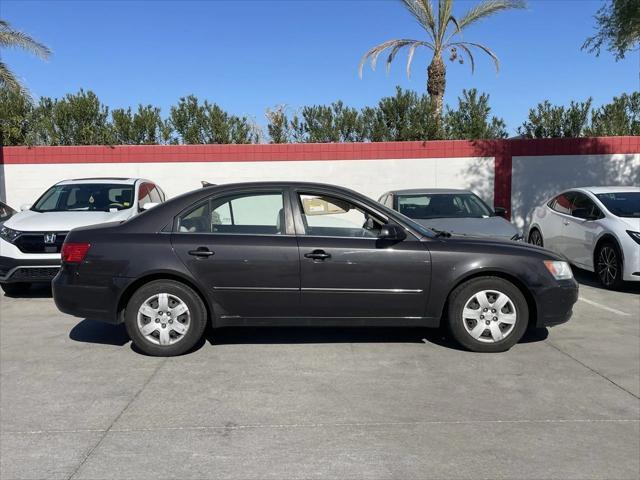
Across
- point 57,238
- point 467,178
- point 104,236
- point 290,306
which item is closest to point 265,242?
point 290,306

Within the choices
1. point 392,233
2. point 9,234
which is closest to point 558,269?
point 392,233

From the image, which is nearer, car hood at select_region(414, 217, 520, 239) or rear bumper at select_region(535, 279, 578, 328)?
rear bumper at select_region(535, 279, 578, 328)

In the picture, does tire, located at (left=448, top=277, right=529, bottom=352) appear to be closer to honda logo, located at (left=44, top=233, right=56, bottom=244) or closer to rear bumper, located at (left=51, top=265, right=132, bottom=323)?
rear bumper, located at (left=51, top=265, right=132, bottom=323)

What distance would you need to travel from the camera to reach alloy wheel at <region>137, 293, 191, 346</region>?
16.9ft

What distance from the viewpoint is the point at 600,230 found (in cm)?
828

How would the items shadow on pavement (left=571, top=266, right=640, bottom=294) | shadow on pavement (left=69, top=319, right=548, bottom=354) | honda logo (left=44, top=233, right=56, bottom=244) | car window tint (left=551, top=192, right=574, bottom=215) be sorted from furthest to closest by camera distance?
car window tint (left=551, top=192, right=574, bottom=215) < shadow on pavement (left=571, top=266, right=640, bottom=294) < honda logo (left=44, top=233, right=56, bottom=244) < shadow on pavement (left=69, top=319, right=548, bottom=354)

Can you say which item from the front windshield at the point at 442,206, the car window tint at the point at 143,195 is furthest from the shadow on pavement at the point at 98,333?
the front windshield at the point at 442,206

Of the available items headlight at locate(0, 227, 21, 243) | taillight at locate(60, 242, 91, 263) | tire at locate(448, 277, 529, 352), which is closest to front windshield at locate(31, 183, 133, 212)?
headlight at locate(0, 227, 21, 243)

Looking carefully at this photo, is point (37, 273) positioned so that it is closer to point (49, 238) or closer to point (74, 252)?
point (49, 238)

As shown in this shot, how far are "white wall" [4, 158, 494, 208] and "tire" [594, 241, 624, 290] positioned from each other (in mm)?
5648

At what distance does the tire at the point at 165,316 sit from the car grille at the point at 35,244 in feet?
9.20

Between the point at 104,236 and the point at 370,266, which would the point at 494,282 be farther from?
the point at 104,236

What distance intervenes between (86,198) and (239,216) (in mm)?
4377

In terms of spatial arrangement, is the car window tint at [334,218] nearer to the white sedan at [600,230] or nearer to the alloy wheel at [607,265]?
the white sedan at [600,230]
